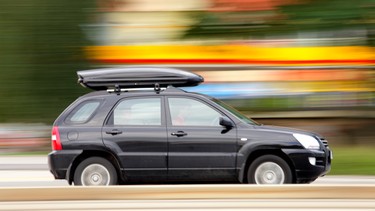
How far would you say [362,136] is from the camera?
64.5 feet

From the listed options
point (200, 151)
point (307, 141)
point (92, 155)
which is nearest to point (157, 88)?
point (200, 151)

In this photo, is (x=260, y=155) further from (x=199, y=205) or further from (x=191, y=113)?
(x=199, y=205)

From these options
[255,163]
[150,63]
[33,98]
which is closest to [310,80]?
[150,63]

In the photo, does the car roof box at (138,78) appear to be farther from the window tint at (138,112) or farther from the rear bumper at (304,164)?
the rear bumper at (304,164)

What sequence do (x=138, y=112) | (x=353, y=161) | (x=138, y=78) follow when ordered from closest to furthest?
(x=138, y=112) < (x=138, y=78) < (x=353, y=161)

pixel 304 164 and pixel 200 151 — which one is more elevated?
pixel 200 151

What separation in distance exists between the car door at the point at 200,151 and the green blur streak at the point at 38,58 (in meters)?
9.17

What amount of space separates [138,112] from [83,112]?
75cm

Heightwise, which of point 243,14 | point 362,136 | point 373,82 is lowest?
point 362,136

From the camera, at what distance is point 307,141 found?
11141 millimetres

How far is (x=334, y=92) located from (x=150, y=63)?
14.8 ft

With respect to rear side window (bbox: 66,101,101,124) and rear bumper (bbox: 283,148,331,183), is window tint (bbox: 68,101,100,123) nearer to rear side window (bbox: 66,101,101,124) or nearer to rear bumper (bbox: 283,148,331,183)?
rear side window (bbox: 66,101,101,124)

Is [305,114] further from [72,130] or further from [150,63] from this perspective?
[72,130]

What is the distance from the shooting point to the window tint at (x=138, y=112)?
11133 millimetres
